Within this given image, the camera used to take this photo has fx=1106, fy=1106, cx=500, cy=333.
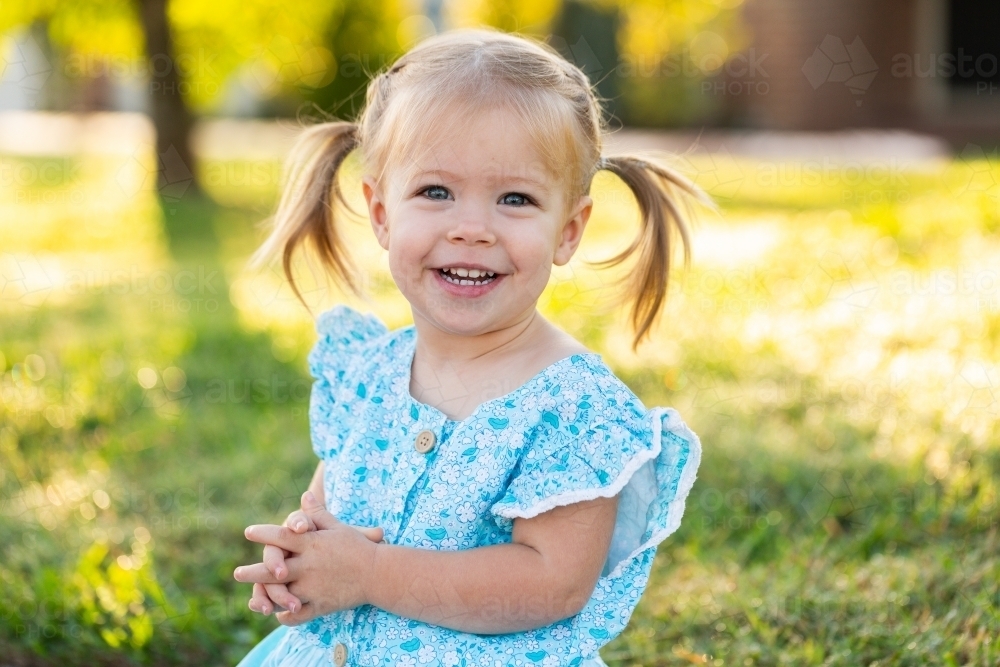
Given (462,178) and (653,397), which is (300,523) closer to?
(462,178)

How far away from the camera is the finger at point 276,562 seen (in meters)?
1.64

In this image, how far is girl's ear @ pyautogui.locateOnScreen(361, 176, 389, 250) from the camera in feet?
6.15

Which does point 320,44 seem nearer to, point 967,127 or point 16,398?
point 967,127

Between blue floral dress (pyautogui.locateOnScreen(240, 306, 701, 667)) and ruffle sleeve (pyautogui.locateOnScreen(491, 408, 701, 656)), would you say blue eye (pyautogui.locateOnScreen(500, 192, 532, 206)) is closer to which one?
blue floral dress (pyautogui.locateOnScreen(240, 306, 701, 667))

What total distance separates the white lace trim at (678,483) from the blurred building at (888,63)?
12674 millimetres

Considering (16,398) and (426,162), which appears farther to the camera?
(16,398)

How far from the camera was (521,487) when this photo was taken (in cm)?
164

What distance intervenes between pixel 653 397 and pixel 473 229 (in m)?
2.31

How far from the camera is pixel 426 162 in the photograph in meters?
1.70

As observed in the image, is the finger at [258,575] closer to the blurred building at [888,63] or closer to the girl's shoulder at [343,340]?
the girl's shoulder at [343,340]

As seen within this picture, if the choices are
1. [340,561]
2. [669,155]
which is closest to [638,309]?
[669,155]

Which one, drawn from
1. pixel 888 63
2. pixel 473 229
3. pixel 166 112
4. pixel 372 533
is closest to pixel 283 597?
pixel 372 533

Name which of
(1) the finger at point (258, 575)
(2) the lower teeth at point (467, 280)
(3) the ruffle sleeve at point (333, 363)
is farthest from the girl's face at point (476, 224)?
(1) the finger at point (258, 575)

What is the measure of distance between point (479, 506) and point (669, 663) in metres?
0.90
